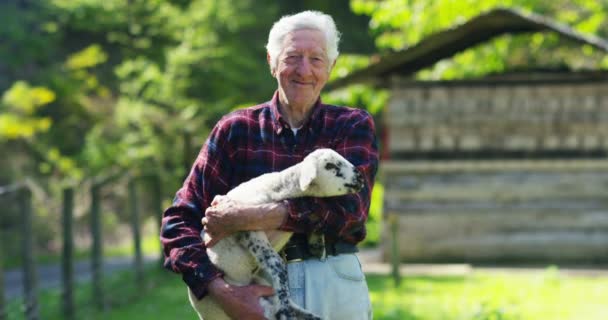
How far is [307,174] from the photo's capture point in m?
3.91

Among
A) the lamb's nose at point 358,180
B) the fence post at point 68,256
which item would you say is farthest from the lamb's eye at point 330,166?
the fence post at point 68,256

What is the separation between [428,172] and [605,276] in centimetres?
318

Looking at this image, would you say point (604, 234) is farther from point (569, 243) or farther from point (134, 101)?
point (134, 101)

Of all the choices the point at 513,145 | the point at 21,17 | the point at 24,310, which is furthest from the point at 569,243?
the point at 21,17

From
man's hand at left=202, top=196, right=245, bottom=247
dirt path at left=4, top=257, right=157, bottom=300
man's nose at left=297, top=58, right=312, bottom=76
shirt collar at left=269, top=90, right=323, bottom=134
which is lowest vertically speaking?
dirt path at left=4, top=257, right=157, bottom=300

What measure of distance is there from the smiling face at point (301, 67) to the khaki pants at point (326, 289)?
66cm

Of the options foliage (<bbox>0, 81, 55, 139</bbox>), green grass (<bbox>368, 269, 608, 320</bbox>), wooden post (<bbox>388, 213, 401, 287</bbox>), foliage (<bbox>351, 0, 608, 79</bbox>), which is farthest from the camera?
foliage (<bbox>0, 81, 55, 139</bbox>)

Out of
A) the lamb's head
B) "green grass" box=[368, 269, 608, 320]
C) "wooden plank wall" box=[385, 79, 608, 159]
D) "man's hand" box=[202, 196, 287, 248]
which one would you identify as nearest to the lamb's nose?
the lamb's head

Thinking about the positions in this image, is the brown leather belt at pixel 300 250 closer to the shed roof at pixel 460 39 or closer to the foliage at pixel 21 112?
the shed roof at pixel 460 39

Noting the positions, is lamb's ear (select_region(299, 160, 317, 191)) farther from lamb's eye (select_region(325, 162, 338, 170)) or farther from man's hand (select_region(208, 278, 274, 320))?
man's hand (select_region(208, 278, 274, 320))

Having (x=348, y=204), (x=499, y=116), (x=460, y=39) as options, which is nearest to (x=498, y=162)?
(x=499, y=116)

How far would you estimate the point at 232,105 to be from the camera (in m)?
24.8

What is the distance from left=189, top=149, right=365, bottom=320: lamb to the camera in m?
3.93

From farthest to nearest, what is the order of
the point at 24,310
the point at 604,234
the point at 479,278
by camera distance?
the point at 604,234, the point at 479,278, the point at 24,310
